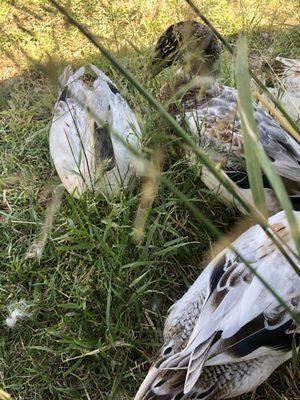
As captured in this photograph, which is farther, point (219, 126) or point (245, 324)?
point (219, 126)

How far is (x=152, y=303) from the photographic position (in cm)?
214

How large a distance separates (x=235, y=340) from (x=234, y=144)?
881mm

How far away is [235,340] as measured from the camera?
68.7 inches

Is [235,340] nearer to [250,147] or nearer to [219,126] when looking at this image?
[219,126]

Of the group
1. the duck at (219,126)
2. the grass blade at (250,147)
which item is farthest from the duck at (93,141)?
the grass blade at (250,147)

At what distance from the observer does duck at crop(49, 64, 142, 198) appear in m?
2.30

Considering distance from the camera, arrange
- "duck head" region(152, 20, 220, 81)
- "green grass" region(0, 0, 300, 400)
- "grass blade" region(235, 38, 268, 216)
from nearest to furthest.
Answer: "grass blade" region(235, 38, 268, 216)
"green grass" region(0, 0, 300, 400)
"duck head" region(152, 20, 220, 81)

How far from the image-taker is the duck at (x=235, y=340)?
5.73ft

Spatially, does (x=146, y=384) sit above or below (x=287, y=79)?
below

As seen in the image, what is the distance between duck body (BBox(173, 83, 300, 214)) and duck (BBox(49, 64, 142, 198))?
0.82 ft

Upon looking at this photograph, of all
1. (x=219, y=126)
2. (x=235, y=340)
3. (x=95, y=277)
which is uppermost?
(x=219, y=126)

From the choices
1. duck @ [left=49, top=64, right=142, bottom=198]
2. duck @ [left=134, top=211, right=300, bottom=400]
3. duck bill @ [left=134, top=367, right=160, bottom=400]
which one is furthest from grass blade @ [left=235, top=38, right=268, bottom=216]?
duck @ [left=49, top=64, right=142, bottom=198]

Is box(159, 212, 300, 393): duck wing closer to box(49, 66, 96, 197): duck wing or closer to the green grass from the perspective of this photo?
the green grass

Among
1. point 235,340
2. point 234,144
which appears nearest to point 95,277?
point 235,340
